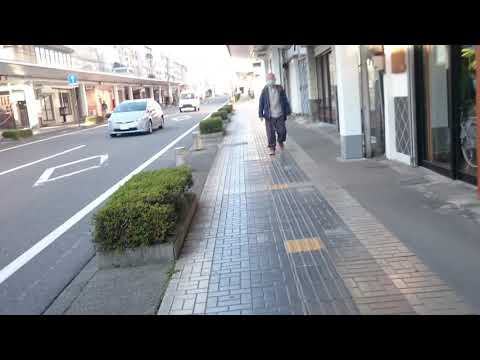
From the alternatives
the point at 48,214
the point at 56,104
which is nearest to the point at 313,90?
the point at 48,214

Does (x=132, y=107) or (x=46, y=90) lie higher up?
(x=46, y=90)

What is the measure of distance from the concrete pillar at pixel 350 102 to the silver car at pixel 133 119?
1331 centimetres

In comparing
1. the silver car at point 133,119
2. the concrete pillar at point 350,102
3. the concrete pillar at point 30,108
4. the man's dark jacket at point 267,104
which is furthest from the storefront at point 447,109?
the concrete pillar at point 30,108

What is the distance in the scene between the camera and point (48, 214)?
25.9 ft

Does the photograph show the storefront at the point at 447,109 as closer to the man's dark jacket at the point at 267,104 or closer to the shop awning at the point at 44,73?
the man's dark jacket at the point at 267,104

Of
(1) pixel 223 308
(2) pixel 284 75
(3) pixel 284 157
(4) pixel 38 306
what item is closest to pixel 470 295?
(1) pixel 223 308

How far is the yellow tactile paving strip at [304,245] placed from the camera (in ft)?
17.3

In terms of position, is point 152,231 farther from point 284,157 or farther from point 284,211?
point 284,157

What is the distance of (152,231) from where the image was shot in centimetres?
523

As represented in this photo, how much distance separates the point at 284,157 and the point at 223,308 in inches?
315

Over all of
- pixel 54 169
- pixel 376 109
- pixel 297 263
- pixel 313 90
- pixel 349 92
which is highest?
pixel 313 90

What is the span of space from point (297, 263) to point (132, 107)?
778 inches

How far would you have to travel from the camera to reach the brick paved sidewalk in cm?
400

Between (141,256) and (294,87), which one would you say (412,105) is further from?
(294,87)
